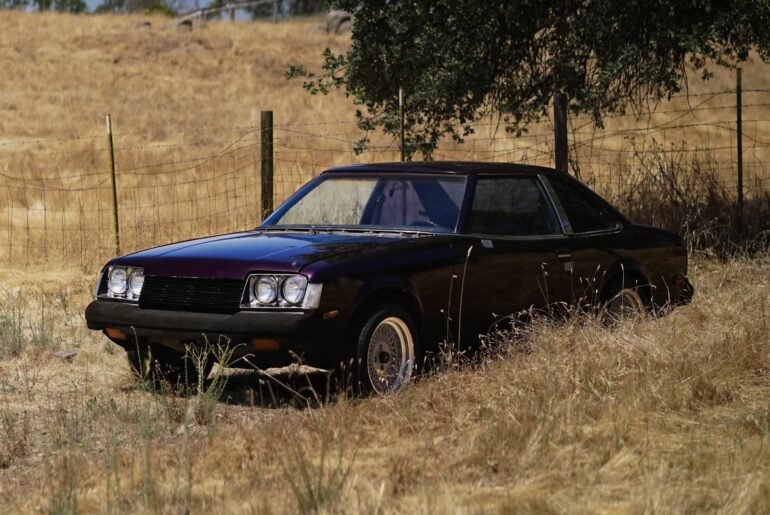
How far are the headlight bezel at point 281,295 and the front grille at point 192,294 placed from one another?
0.05m

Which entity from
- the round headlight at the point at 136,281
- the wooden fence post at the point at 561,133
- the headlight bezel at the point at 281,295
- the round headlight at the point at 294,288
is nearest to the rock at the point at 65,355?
the round headlight at the point at 136,281

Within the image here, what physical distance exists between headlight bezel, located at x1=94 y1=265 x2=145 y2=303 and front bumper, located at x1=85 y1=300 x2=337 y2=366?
142mm

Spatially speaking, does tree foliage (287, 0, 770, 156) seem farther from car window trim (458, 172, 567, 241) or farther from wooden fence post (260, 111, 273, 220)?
car window trim (458, 172, 567, 241)

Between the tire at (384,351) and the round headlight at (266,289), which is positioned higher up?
the round headlight at (266,289)

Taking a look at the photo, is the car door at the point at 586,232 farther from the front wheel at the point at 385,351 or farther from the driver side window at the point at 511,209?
the front wheel at the point at 385,351

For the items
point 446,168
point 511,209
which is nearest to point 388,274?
point 446,168

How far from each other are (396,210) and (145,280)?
1690mm

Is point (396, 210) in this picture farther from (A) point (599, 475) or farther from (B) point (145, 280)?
(A) point (599, 475)

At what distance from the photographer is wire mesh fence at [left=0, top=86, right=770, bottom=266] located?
1534 cm

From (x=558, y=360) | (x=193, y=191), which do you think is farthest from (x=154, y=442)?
(x=193, y=191)

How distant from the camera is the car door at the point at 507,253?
7375 millimetres

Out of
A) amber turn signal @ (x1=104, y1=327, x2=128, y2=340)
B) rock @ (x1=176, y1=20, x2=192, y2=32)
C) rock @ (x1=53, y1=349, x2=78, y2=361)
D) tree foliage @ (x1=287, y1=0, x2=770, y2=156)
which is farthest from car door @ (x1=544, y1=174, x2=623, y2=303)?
rock @ (x1=176, y1=20, x2=192, y2=32)

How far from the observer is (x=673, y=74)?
12555mm

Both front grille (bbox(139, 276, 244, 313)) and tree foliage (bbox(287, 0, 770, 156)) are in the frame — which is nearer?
front grille (bbox(139, 276, 244, 313))
